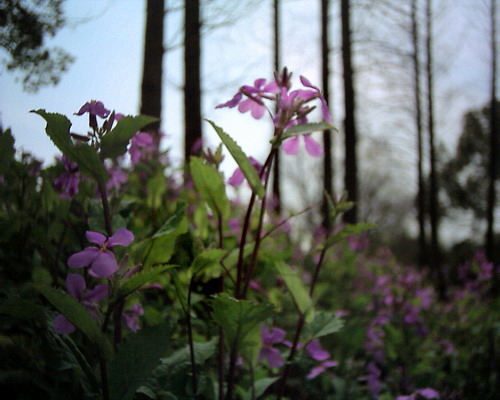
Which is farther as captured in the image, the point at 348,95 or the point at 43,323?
the point at 348,95

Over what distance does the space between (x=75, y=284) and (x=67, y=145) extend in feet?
0.86

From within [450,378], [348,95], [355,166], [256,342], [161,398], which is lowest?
[450,378]

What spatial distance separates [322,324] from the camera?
4.13 ft

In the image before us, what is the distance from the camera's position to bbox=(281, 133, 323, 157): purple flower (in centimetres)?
108

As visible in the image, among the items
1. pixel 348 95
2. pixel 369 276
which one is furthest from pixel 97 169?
pixel 348 95

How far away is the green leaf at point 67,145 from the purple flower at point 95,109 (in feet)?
0.23

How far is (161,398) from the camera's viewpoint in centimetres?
107

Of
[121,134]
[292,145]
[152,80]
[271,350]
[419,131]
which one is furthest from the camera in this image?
[419,131]

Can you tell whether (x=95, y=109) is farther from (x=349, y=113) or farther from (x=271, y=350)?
(x=349, y=113)

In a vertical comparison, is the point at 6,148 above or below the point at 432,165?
below

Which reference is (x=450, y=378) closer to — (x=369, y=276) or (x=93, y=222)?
(x=93, y=222)

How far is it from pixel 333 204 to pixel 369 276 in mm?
4270

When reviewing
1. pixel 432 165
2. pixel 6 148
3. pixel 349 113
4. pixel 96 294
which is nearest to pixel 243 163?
pixel 96 294

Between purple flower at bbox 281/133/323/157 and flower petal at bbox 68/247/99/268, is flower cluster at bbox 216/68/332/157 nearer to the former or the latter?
purple flower at bbox 281/133/323/157
